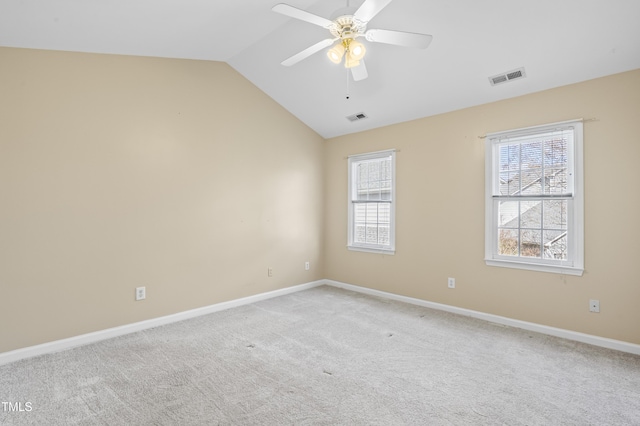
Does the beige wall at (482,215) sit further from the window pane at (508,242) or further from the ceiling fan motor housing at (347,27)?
the ceiling fan motor housing at (347,27)

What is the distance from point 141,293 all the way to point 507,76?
435cm

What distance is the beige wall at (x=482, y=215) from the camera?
2.83 m

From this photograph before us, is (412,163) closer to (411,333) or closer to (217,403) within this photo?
(411,333)

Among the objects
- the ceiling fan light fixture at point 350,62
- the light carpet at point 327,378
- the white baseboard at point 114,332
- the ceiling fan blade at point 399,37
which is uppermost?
the ceiling fan blade at point 399,37

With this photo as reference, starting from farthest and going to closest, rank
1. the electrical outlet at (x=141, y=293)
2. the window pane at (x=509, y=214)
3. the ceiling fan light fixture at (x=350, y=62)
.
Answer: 1. the window pane at (x=509, y=214)
2. the electrical outlet at (x=141, y=293)
3. the ceiling fan light fixture at (x=350, y=62)

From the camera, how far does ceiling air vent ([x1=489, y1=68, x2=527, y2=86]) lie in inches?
121

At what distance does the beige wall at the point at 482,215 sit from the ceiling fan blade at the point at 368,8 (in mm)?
2062

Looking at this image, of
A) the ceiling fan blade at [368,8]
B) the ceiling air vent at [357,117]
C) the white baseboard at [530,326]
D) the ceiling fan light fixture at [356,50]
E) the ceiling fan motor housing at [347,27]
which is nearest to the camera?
the ceiling fan blade at [368,8]

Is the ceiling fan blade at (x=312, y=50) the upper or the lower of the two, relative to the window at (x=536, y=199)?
upper

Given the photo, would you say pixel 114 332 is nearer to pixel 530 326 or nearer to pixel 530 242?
pixel 530 326

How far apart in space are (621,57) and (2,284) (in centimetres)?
551

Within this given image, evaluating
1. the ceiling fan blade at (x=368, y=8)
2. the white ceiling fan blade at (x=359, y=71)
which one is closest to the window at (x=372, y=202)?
the white ceiling fan blade at (x=359, y=71)

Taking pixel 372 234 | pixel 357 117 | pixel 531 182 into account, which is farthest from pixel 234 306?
pixel 531 182

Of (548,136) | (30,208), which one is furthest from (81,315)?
(548,136)
